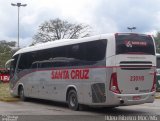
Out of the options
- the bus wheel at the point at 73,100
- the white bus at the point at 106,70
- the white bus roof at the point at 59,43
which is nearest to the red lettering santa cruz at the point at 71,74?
the white bus at the point at 106,70

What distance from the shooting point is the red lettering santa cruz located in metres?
17.7

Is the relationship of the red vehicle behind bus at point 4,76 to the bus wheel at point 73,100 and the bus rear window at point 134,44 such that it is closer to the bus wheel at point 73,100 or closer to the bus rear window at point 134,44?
the bus wheel at point 73,100

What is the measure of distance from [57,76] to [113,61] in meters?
4.33

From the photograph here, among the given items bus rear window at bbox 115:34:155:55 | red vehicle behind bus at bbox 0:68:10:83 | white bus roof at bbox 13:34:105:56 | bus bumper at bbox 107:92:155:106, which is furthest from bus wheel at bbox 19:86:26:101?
red vehicle behind bus at bbox 0:68:10:83

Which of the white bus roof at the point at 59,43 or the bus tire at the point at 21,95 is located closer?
the white bus roof at the point at 59,43

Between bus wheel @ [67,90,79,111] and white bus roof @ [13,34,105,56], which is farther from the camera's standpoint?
bus wheel @ [67,90,79,111]

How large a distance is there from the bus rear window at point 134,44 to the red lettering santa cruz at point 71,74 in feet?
6.10

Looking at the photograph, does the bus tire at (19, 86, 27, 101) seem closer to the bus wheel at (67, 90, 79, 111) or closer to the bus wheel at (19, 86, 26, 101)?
the bus wheel at (19, 86, 26, 101)

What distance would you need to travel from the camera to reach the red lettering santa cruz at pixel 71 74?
58.0 ft

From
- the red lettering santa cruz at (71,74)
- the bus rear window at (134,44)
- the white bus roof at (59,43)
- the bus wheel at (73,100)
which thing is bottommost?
the bus wheel at (73,100)

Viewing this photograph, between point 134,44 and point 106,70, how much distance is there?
153 centimetres

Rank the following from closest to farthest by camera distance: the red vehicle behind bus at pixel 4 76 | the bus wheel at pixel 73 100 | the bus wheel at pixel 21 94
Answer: the bus wheel at pixel 73 100
the bus wheel at pixel 21 94
the red vehicle behind bus at pixel 4 76

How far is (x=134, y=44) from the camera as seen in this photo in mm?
16734

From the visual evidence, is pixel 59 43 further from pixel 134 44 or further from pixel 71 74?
pixel 134 44
